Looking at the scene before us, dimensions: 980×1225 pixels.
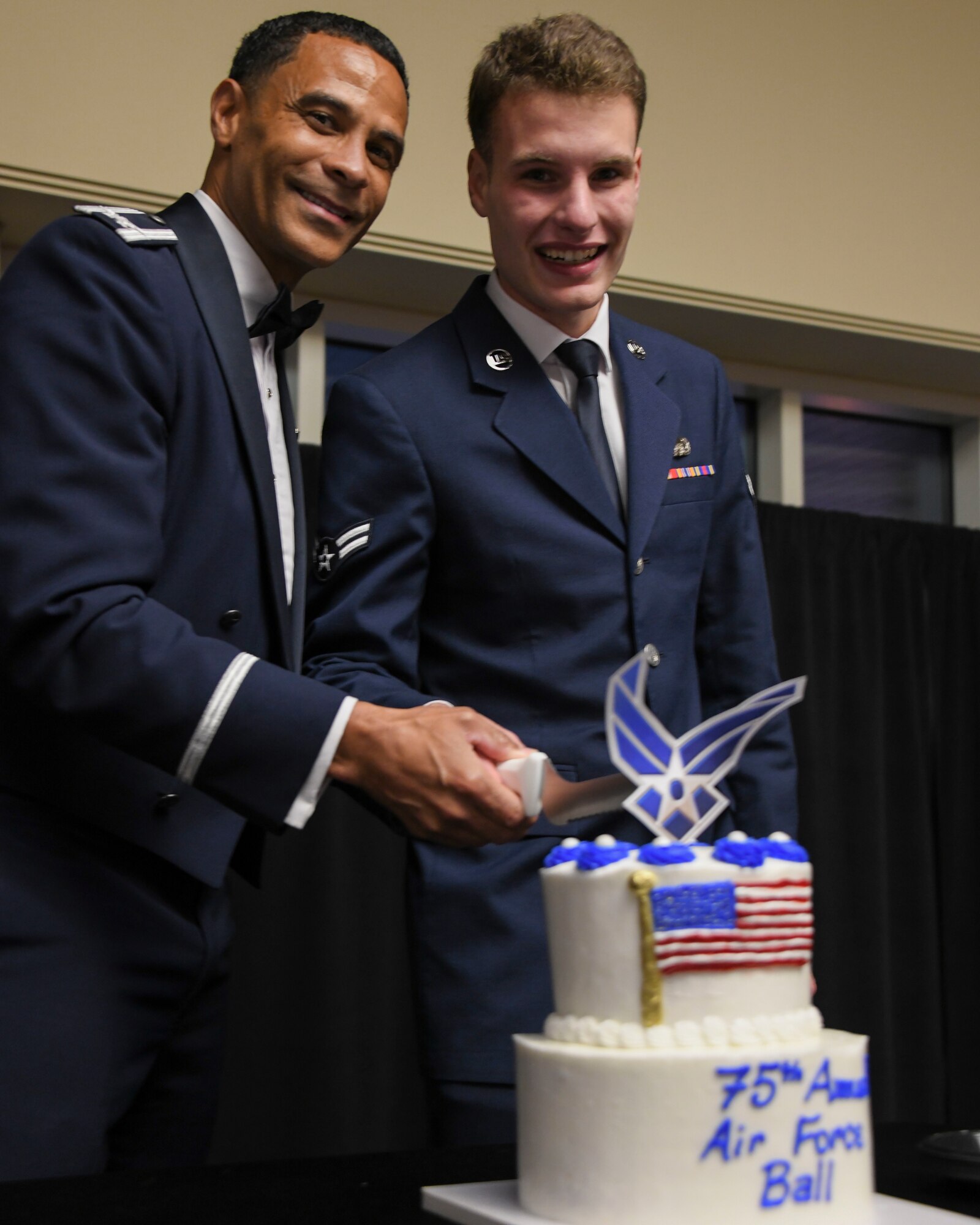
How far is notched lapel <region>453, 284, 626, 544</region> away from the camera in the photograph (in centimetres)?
152

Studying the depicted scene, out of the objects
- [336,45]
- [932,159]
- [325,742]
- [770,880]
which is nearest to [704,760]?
[770,880]

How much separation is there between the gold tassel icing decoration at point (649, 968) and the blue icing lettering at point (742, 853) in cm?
7

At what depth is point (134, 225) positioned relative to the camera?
55.2 inches

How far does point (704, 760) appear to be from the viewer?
1.10m

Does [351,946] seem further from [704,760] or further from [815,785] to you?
[704,760]

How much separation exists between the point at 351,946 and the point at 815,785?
1283 mm

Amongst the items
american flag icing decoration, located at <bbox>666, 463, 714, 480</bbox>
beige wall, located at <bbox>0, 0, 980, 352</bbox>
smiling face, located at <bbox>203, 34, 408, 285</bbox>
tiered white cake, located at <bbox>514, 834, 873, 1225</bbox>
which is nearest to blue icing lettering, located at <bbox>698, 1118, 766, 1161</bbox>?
tiered white cake, located at <bbox>514, 834, 873, 1225</bbox>

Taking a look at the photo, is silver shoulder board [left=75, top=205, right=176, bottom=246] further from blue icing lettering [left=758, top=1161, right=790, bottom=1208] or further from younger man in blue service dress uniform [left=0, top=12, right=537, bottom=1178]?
blue icing lettering [left=758, top=1161, right=790, bottom=1208]

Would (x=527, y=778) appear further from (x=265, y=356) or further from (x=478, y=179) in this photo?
(x=478, y=179)

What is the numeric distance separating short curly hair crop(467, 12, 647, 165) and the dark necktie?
25 centimetres

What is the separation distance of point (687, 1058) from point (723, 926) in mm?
100

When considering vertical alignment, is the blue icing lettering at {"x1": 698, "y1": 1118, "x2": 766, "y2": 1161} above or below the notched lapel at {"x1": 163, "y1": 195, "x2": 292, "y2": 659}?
below

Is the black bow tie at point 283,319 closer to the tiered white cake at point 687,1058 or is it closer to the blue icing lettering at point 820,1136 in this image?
the tiered white cake at point 687,1058

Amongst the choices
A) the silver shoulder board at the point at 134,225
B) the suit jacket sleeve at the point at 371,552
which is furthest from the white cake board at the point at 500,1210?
the silver shoulder board at the point at 134,225
